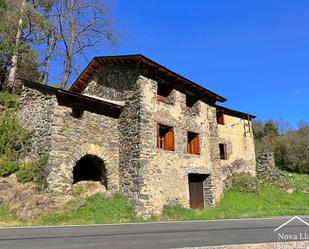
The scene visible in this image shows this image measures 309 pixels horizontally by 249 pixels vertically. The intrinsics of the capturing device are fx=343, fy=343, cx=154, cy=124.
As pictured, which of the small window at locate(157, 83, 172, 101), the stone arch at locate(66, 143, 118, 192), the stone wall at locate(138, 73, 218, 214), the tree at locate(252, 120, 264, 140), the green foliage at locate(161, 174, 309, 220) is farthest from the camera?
the tree at locate(252, 120, 264, 140)

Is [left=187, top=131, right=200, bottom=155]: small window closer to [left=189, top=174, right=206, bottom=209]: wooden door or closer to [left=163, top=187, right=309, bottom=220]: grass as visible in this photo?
[left=189, top=174, right=206, bottom=209]: wooden door

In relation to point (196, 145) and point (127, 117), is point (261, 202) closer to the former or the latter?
point (196, 145)

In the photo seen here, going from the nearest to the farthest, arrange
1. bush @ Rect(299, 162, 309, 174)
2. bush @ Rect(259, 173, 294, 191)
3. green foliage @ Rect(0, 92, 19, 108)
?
→ green foliage @ Rect(0, 92, 19, 108), bush @ Rect(259, 173, 294, 191), bush @ Rect(299, 162, 309, 174)

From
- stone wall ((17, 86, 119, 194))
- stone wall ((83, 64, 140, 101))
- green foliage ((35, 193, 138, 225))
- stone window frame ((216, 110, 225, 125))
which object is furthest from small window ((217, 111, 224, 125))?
green foliage ((35, 193, 138, 225))

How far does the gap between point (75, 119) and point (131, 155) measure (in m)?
3.29

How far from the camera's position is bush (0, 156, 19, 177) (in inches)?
598

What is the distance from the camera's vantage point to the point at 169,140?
19.0 m

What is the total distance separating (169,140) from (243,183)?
868cm

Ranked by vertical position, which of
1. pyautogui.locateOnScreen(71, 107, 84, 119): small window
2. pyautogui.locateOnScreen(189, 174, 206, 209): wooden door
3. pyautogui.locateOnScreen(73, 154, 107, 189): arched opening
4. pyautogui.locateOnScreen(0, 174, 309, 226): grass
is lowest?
pyautogui.locateOnScreen(0, 174, 309, 226): grass

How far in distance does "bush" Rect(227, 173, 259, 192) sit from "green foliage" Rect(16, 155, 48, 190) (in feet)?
47.9

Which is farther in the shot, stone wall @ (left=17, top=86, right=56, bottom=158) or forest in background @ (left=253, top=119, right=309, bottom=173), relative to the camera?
forest in background @ (left=253, top=119, right=309, bottom=173)

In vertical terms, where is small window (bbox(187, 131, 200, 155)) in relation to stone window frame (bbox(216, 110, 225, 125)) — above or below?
below

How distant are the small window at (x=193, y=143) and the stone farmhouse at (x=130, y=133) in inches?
2.4

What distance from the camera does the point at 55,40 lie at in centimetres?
2877
